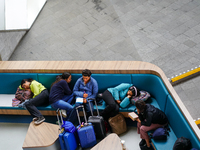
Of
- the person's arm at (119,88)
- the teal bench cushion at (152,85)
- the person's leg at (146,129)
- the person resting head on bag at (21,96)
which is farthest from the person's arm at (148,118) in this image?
the person resting head on bag at (21,96)

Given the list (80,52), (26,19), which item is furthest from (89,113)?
Answer: (26,19)

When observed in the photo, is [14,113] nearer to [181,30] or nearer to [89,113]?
[89,113]

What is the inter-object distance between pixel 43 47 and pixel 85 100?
3387 mm

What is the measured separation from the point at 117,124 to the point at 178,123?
124cm

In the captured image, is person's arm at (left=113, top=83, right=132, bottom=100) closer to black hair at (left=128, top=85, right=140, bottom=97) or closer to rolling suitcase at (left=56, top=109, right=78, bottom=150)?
black hair at (left=128, top=85, right=140, bottom=97)

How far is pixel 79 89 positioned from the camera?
539 cm

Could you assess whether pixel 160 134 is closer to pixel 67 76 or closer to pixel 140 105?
pixel 140 105

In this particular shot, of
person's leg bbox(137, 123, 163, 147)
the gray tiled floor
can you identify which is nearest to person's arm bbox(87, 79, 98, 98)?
person's leg bbox(137, 123, 163, 147)

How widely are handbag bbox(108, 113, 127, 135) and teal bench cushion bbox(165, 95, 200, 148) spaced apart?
0.90 metres

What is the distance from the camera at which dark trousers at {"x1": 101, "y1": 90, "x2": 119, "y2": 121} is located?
499 cm

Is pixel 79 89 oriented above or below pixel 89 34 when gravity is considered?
below

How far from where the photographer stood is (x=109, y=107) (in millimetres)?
4980

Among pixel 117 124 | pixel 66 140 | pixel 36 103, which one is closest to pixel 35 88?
pixel 36 103

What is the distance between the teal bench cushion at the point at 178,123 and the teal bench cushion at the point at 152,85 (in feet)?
0.79
